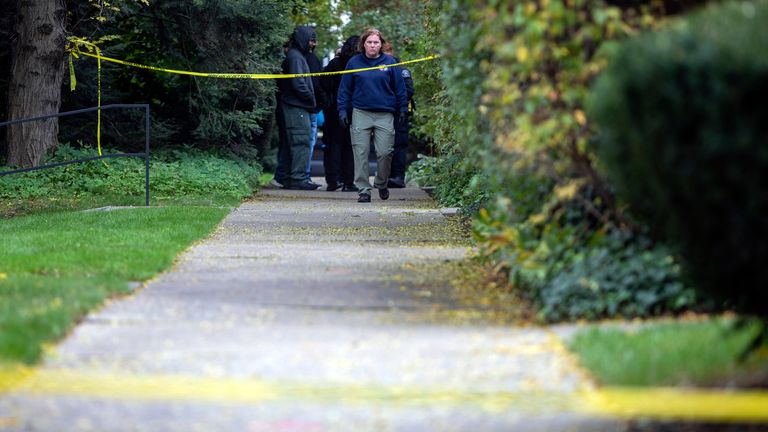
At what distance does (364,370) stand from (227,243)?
527cm

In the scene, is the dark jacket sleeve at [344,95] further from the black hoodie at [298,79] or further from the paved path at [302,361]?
the paved path at [302,361]

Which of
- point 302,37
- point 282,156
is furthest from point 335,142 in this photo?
point 302,37

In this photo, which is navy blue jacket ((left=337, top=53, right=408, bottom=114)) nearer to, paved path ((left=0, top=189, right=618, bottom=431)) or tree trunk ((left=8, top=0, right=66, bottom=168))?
tree trunk ((left=8, top=0, right=66, bottom=168))

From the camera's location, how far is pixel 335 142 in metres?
18.9

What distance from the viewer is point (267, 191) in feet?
60.5

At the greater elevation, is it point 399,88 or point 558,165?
point 399,88

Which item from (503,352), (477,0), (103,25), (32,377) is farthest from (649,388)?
(103,25)

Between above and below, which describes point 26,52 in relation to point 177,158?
above

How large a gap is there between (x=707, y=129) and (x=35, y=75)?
46.7 ft

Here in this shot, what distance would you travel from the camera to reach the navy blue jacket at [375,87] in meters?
15.8

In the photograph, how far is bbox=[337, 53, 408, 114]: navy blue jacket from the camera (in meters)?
15.8

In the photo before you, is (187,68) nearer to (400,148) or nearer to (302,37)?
(302,37)

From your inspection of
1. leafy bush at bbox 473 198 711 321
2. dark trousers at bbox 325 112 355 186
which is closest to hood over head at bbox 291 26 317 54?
dark trousers at bbox 325 112 355 186

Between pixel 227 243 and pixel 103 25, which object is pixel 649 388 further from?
pixel 103 25
